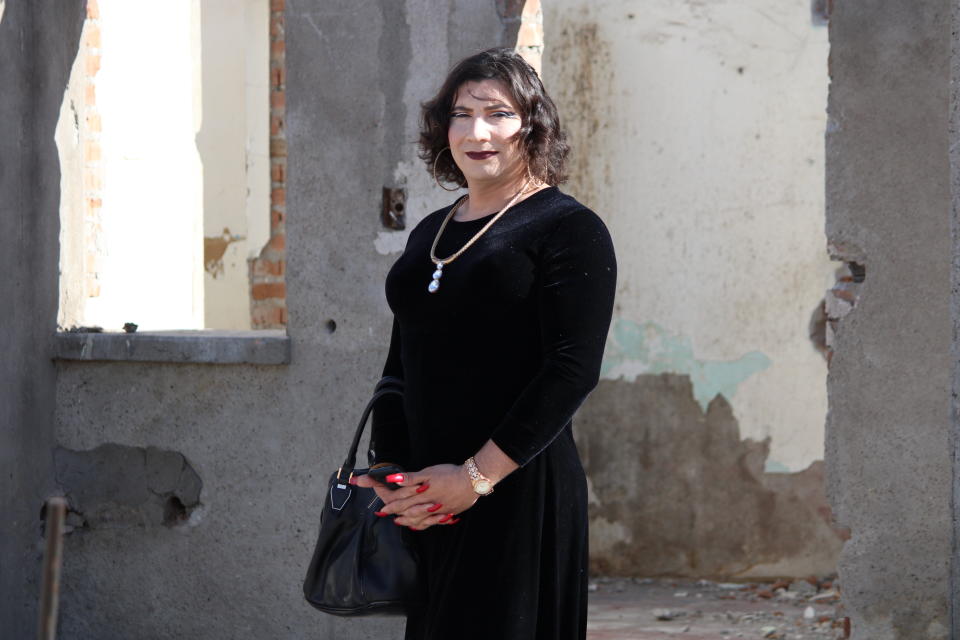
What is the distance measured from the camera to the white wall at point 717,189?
7.22 metres

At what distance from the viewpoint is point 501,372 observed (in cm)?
245

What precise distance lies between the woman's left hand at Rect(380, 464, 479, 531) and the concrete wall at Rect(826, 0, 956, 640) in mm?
2108

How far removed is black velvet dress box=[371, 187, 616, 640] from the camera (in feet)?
7.75

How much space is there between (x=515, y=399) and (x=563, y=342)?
0.59 feet

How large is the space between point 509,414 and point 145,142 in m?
3.42

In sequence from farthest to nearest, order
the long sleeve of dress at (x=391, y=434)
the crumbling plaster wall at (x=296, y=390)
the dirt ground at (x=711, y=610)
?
the dirt ground at (x=711, y=610)
the crumbling plaster wall at (x=296, y=390)
the long sleeve of dress at (x=391, y=434)

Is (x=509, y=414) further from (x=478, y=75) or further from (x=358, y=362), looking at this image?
(x=358, y=362)

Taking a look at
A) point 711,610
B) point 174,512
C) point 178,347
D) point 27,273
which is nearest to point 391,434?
point 178,347

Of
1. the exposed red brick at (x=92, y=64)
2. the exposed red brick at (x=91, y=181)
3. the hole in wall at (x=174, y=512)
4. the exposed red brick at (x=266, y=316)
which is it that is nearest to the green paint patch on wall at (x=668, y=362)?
the exposed red brick at (x=266, y=316)

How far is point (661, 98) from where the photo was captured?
734 cm

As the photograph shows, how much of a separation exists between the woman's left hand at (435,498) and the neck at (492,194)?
551 millimetres

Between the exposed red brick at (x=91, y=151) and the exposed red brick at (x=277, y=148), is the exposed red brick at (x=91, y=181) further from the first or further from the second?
the exposed red brick at (x=277, y=148)

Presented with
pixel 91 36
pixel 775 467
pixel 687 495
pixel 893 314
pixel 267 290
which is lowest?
pixel 687 495

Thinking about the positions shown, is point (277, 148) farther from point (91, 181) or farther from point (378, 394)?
point (378, 394)
